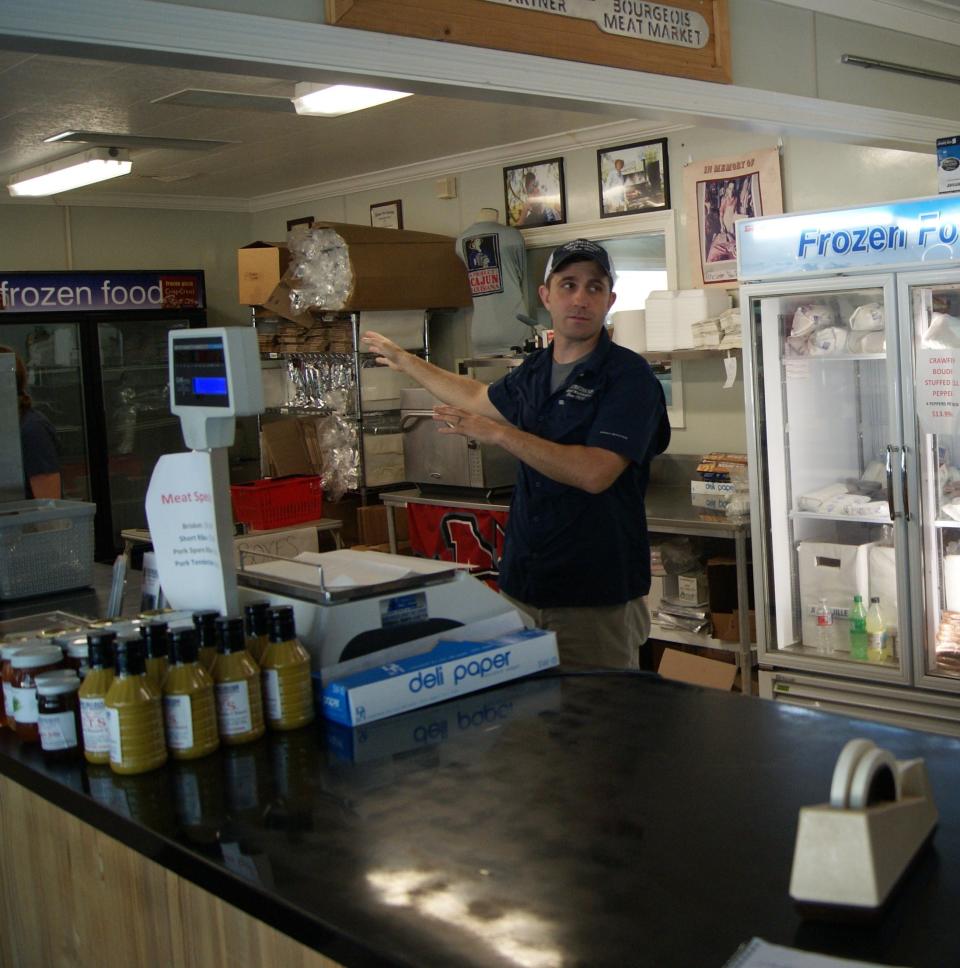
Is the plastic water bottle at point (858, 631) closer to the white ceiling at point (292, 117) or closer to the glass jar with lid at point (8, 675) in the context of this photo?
the white ceiling at point (292, 117)

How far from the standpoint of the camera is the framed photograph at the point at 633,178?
6051 mm

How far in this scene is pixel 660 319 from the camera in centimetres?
569

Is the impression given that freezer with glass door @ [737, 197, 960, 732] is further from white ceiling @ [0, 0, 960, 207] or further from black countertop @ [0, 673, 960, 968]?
black countertop @ [0, 673, 960, 968]

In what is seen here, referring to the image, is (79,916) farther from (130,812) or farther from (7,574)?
(7,574)

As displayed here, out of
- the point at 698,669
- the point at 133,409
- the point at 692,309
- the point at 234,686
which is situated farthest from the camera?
the point at 133,409

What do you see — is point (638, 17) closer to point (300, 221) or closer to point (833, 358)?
point (833, 358)

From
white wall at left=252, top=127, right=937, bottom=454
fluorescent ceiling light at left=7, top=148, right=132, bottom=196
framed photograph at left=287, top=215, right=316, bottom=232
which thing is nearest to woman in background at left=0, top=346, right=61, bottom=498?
fluorescent ceiling light at left=7, top=148, right=132, bottom=196

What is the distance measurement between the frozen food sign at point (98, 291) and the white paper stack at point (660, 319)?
4.18 metres

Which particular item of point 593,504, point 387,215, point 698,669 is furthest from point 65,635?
point 387,215

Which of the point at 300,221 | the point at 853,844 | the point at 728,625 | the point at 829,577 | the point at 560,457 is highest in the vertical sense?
the point at 300,221

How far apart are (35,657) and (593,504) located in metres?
1.47

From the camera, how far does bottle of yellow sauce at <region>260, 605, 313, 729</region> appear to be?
2029mm

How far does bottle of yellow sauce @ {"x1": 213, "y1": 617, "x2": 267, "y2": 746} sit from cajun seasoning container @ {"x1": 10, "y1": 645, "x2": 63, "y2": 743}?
1.06ft

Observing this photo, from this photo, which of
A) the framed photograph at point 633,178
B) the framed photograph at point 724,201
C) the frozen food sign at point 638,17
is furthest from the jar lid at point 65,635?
the framed photograph at point 633,178
